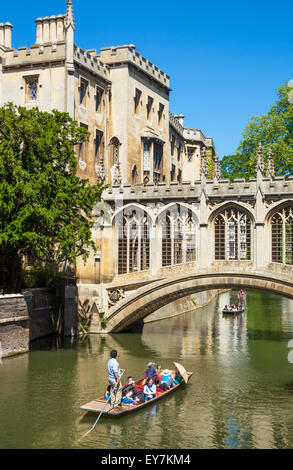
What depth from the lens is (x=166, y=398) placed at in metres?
24.0

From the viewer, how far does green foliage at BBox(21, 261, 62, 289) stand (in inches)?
1454

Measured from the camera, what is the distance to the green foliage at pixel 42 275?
121 feet

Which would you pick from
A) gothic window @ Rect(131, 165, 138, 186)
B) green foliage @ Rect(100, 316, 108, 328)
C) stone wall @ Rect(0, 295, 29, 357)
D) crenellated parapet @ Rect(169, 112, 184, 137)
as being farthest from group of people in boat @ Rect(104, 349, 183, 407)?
crenellated parapet @ Rect(169, 112, 184, 137)

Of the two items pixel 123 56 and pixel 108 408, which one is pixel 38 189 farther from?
pixel 123 56

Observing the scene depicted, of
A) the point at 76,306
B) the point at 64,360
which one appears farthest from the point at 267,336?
the point at 64,360

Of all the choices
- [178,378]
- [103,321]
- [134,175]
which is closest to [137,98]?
[134,175]

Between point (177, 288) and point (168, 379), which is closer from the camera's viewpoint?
point (168, 379)

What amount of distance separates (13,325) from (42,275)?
7103 mm

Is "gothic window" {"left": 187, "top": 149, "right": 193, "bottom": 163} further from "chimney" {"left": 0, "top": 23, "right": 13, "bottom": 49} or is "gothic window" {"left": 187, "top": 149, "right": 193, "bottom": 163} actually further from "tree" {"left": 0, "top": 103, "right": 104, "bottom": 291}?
"tree" {"left": 0, "top": 103, "right": 104, "bottom": 291}

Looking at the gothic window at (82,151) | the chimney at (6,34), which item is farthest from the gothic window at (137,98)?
the chimney at (6,34)

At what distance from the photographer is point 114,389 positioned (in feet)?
67.8

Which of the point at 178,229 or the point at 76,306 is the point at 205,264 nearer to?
the point at 178,229

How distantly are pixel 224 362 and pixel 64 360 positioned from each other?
7.59 meters

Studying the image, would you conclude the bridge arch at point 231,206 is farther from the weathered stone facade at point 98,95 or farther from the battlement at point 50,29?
the battlement at point 50,29
